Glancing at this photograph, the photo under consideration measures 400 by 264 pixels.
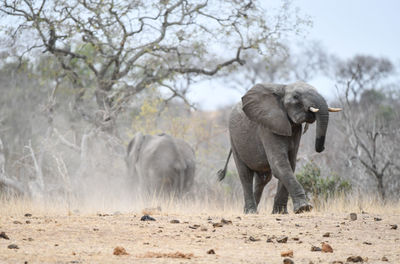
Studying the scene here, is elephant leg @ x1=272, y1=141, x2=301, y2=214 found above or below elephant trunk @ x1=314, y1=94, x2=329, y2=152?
below

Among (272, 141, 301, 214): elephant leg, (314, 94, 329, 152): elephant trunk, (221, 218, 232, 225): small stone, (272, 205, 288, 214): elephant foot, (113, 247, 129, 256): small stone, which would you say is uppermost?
(314, 94, 329, 152): elephant trunk

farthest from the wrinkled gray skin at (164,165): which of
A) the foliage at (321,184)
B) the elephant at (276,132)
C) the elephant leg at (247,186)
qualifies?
the elephant at (276,132)

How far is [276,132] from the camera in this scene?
9.47 metres

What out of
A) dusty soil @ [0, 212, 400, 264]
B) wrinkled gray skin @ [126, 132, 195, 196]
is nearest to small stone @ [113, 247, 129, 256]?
dusty soil @ [0, 212, 400, 264]

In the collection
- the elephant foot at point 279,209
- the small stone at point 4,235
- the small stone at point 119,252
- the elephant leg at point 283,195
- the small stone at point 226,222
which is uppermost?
the elephant leg at point 283,195

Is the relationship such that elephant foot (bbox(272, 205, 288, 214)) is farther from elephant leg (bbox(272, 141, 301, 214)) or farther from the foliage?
the foliage

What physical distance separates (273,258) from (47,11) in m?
13.7

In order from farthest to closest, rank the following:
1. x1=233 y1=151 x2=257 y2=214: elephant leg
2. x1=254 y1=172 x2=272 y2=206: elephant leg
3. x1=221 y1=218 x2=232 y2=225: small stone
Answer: x1=254 y1=172 x2=272 y2=206: elephant leg, x1=233 y1=151 x2=257 y2=214: elephant leg, x1=221 y1=218 x2=232 y2=225: small stone

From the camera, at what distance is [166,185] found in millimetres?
14820

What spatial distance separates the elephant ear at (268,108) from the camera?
942 cm

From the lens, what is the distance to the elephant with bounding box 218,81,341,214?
905 cm

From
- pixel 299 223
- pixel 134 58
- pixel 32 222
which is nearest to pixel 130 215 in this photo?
pixel 32 222

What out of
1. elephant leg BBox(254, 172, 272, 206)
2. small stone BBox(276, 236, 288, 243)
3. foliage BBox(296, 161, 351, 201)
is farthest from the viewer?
foliage BBox(296, 161, 351, 201)

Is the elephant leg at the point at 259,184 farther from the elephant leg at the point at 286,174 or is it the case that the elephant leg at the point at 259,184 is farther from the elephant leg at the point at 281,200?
the elephant leg at the point at 286,174
